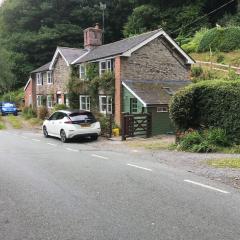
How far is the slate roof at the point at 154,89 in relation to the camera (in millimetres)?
25922

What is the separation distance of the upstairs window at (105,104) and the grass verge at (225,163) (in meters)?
16.8

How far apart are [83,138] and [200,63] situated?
2167 centimetres

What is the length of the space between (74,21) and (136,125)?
5014 centimetres

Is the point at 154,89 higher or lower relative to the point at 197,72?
lower

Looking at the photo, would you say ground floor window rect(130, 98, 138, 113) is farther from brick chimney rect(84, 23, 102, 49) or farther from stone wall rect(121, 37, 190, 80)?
brick chimney rect(84, 23, 102, 49)

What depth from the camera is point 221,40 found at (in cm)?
4775

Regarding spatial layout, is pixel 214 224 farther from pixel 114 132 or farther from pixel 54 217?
pixel 114 132

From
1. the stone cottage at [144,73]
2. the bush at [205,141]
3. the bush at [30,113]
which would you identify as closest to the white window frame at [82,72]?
the stone cottage at [144,73]

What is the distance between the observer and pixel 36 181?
10.1 meters

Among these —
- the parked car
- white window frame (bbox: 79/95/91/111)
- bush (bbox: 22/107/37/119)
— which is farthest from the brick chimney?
the parked car

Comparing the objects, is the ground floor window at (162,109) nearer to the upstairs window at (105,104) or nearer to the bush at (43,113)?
the upstairs window at (105,104)

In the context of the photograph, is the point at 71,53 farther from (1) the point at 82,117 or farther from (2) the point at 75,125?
(2) the point at 75,125

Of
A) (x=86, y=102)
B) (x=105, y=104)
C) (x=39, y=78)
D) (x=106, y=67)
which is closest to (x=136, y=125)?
(x=105, y=104)

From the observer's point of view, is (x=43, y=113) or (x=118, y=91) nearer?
(x=118, y=91)
